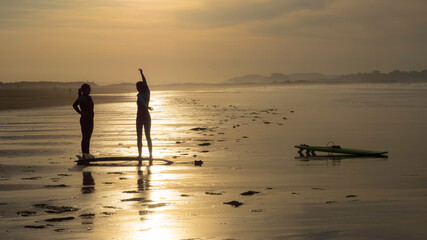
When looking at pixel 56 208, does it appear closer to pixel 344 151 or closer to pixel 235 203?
pixel 235 203

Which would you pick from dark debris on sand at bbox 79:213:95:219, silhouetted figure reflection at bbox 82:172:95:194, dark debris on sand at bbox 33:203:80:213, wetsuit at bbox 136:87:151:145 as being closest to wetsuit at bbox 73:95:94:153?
wetsuit at bbox 136:87:151:145

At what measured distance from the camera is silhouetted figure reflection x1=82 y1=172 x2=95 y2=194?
1291 cm

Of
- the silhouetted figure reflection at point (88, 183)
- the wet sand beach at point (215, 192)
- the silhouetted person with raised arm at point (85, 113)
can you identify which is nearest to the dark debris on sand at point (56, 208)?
the wet sand beach at point (215, 192)

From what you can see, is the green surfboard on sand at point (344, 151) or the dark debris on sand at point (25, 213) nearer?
the dark debris on sand at point (25, 213)

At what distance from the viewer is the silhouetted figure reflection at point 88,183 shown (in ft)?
42.4

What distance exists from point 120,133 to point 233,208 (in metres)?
18.1

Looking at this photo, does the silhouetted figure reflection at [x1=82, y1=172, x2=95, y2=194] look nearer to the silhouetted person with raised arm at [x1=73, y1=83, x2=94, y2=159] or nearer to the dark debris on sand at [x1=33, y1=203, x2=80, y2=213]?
the dark debris on sand at [x1=33, y1=203, x2=80, y2=213]

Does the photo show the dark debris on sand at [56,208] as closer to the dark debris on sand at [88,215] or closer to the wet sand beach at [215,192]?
the wet sand beach at [215,192]

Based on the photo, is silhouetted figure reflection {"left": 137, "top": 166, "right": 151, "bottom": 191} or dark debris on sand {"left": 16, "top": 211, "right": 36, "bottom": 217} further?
silhouetted figure reflection {"left": 137, "top": 166, "right": 151, "bottom": 191}

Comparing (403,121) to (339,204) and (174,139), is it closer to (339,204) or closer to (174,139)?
(174,139)

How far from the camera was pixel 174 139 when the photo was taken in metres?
25.0

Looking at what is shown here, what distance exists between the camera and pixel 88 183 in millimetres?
13914

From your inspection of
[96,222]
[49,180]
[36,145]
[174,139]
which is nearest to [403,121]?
[174,139]

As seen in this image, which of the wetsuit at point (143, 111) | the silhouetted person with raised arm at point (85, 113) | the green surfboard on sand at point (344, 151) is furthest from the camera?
the green surfboard on sand at point (344, 151)
